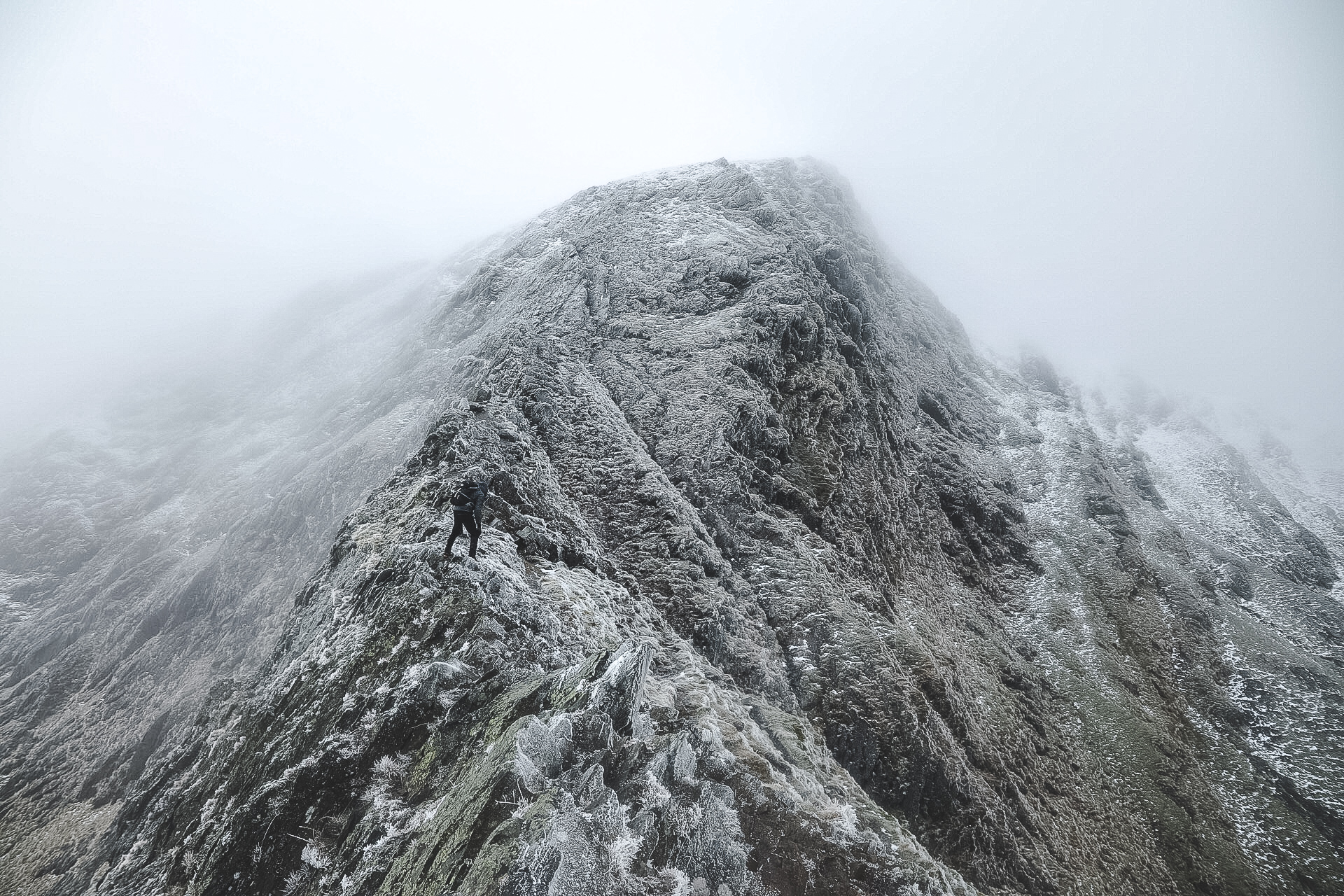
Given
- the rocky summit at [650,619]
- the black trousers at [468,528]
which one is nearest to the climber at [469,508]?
the black trousers at [468,528]

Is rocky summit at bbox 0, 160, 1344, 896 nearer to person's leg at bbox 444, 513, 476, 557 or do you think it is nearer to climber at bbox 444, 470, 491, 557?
person's leg at bbox 444, 513, 476, 557

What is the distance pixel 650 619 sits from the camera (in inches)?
766

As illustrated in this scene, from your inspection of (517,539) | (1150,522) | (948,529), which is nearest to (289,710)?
(517,539)

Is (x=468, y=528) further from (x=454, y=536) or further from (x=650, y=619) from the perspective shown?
(x=650, y=619)

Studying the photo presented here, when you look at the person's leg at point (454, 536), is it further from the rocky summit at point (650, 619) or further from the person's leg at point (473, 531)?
the rocky summit at point (650, 619)

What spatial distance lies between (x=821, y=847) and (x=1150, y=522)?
70.5 m

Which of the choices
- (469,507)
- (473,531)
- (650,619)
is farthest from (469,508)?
(650,619)

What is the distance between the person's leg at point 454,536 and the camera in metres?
13.4

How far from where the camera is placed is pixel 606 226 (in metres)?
50.3

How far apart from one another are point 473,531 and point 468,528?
18cm

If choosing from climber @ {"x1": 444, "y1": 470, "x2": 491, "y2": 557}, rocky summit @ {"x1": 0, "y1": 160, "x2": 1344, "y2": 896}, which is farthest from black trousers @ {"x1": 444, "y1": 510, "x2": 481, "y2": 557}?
rocky summit @ {"x1": 0, "y1": 160, "x2": 1344, "y2": 896}

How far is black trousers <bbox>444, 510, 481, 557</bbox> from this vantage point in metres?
13.3

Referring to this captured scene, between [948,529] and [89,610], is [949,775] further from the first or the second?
[89,610]

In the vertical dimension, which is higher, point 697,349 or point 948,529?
point 697,349
